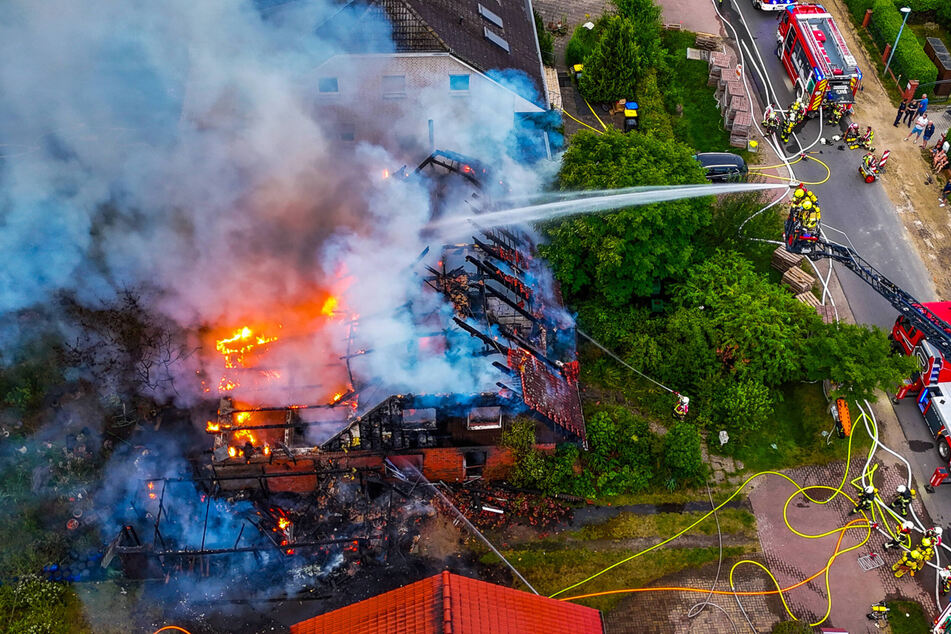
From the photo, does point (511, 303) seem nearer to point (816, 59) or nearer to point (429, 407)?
point (429, 407)

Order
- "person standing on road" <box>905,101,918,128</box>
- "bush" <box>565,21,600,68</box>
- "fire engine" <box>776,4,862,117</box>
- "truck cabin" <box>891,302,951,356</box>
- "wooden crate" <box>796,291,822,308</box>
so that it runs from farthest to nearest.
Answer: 1. "bush" <box>565,21,600,68</box>
2. "person standing on road" <box>905,101,918,128</box>
3. "fire engine" <box>776,4,862,117</box>
4. "wooden crate" <box>796,291,822,308</box>
5. "truck cabin" <box>891,302,951,356</box>

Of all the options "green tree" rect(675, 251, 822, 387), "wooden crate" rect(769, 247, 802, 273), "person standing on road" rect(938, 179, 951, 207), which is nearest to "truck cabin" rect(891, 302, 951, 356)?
"green tree" rect(675, 251, 822, 387)

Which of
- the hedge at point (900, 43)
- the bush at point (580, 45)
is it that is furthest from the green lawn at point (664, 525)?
the hedge at point (900, 43)

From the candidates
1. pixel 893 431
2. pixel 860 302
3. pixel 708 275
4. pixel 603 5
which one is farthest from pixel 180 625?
pixel 603 5

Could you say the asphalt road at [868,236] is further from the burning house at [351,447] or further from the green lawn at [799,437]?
the burning house at [351,447]

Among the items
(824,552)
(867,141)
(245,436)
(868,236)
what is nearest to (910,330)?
(868,236)

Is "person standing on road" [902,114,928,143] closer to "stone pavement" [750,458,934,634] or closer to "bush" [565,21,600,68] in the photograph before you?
"bush" [565,21,600,68]
